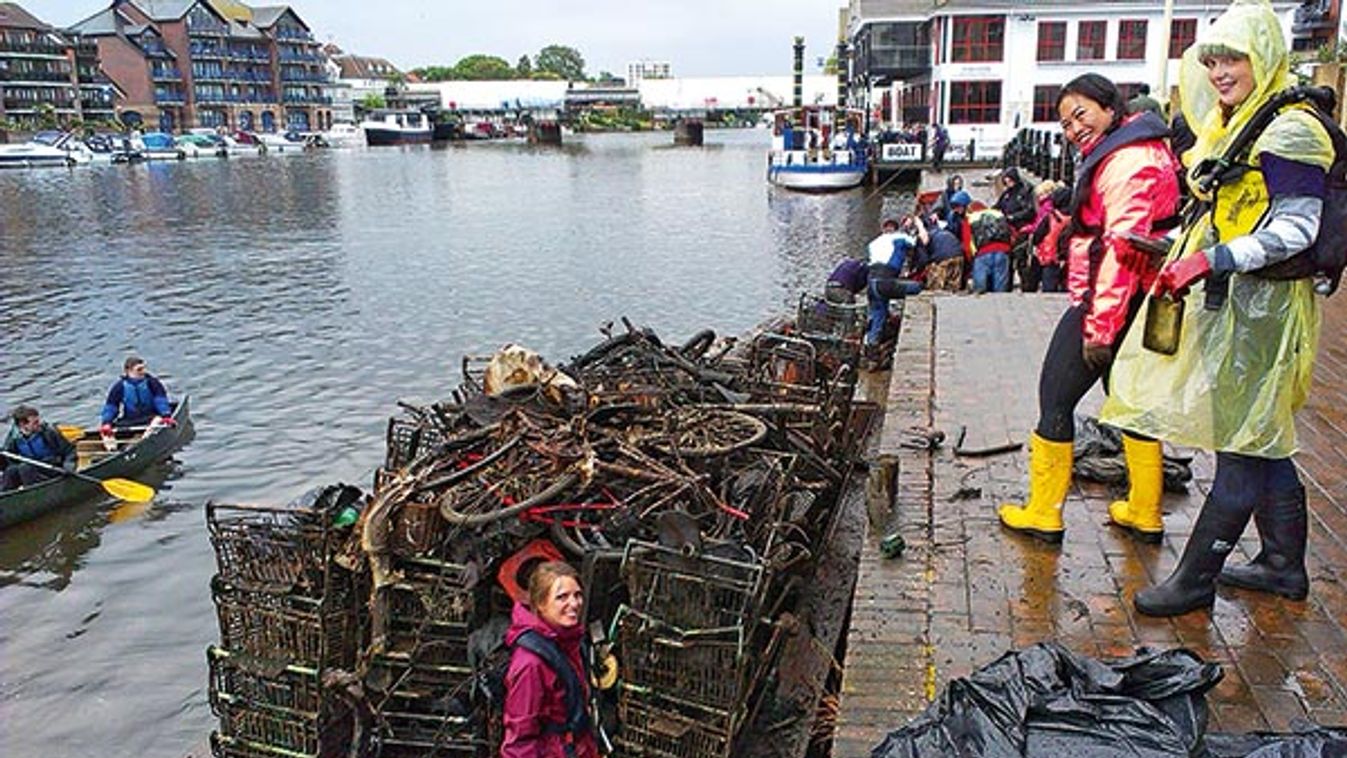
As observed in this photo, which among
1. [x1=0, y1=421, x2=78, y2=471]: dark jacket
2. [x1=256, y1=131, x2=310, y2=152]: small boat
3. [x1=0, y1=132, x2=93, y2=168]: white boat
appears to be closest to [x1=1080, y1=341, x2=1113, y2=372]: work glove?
[x1=0, y1=421, x2=78, y2=471]: dark jacket

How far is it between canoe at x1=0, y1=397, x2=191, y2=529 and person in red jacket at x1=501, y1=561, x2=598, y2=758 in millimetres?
8874

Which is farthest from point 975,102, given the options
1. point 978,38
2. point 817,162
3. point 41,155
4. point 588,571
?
point 41,155

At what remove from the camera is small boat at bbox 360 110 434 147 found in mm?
95875

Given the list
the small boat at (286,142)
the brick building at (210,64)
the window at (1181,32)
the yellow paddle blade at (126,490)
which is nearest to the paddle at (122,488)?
the yellow paddle blade at (126,490)

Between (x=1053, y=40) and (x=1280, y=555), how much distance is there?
44.7 metres

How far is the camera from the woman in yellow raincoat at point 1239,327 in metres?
3.43

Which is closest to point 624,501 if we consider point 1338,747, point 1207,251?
point 1207,251

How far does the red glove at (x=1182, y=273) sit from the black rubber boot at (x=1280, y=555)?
2.86ft

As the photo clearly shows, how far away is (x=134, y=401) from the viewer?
1304 centimetres

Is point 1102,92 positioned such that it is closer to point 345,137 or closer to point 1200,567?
point 1200,567

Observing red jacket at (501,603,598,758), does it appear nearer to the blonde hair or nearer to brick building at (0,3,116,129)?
the blonde hair

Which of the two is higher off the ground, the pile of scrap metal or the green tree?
the green tree

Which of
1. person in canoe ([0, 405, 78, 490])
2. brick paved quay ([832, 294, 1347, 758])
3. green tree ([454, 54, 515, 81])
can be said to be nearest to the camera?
brick paved quay ([832, 294, 1347, 758])

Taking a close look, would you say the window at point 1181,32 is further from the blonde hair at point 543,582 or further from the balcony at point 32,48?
the balcony at point 32,48
